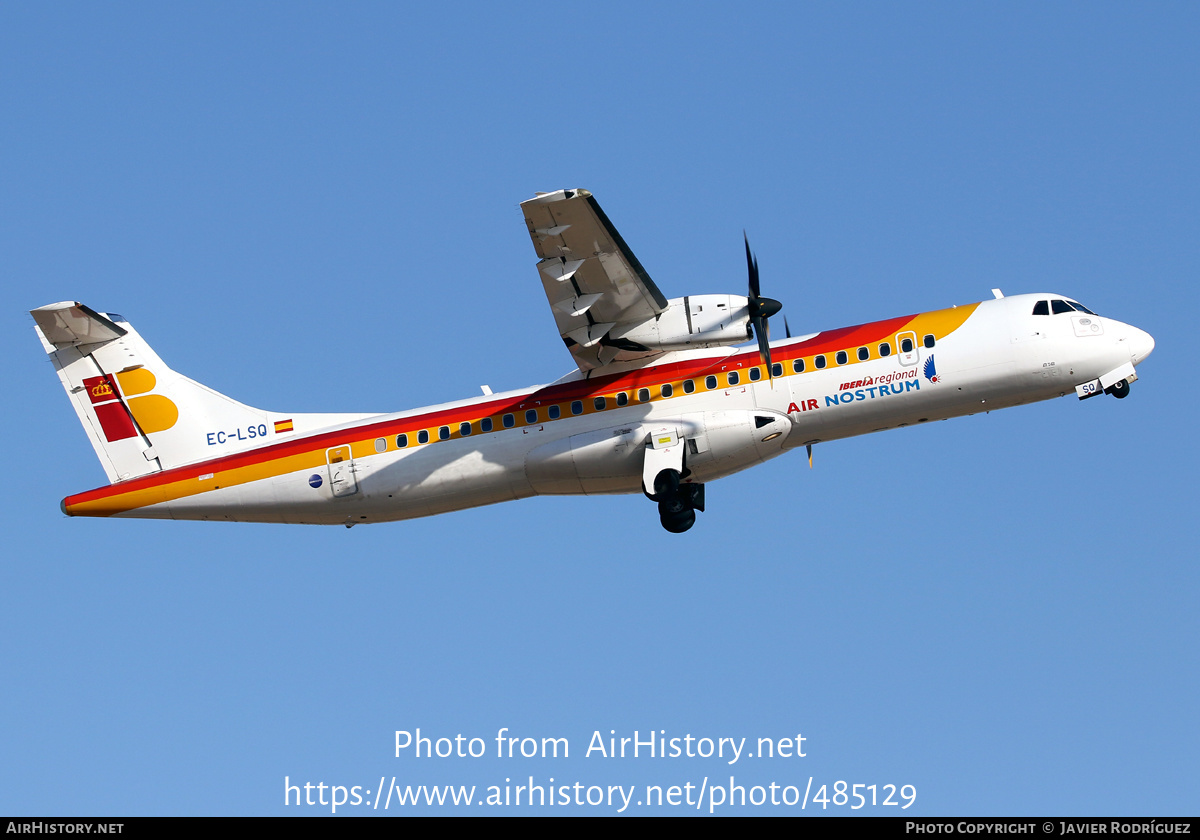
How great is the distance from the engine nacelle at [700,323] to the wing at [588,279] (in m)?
0.24

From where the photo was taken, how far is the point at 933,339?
24891 mm

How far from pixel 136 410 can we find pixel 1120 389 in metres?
19.2

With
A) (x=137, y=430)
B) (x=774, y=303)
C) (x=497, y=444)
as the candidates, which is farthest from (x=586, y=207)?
(x=137, y=430)

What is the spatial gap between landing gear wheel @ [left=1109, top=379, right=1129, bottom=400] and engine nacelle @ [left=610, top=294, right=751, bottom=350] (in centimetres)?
691

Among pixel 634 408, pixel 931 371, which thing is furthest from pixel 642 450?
pixel 931 371

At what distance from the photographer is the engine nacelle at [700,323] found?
23.8 metres

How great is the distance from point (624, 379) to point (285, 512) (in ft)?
23.3

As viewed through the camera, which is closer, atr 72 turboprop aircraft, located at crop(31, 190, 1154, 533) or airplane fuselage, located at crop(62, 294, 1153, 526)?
atr 72 turboprop aircraft, located at crop(31, 190, 1154, 533)

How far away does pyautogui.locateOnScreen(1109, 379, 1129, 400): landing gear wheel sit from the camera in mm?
24734

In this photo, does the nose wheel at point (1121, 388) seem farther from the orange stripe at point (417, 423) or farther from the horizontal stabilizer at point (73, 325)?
the horizontal stabilizer at point (73, 325)

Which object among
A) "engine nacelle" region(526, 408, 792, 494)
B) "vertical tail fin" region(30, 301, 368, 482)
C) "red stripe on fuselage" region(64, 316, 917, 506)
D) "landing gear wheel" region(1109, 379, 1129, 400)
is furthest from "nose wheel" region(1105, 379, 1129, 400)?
"vertical tail fin" region(30, 301, 368, 482)

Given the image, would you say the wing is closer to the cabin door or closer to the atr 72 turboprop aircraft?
the atr 72 turboprop aircraft
